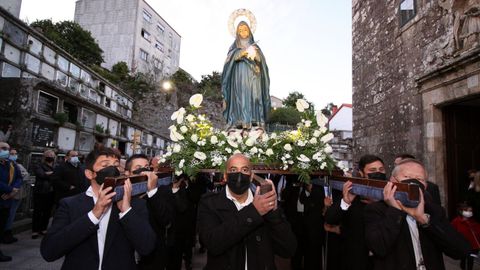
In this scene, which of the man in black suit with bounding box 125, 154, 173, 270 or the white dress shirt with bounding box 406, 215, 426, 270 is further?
the man in black suit with bounding box 125, 154, 173, 270

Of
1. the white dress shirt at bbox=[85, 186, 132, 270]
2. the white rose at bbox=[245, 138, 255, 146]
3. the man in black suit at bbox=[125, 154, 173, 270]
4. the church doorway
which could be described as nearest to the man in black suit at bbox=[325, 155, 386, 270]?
the white rose at bbox=[245, 138, 255, 146]

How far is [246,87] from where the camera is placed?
6.23m

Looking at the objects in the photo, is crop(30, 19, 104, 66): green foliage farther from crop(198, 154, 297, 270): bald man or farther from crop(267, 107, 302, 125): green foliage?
crop(198, 154, 297, 270): bald man

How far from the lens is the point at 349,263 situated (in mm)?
3510

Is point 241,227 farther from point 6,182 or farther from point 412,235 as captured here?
point 6,182

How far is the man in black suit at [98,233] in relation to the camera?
2076 mm

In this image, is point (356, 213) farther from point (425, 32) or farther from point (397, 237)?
point (425, 32)

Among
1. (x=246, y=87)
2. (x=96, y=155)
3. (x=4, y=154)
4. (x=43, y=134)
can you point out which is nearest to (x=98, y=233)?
(x=96, y=155)

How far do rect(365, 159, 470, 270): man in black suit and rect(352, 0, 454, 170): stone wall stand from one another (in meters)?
6.35

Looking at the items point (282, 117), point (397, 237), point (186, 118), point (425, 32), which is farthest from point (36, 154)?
point (282, 117)

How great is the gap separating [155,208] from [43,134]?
38.9 feet

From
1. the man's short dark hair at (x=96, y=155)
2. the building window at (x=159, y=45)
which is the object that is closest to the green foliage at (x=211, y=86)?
the building window at (x=159, y=45)

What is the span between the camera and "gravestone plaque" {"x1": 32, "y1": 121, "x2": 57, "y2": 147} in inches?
469

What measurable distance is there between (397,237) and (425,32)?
7.65m
